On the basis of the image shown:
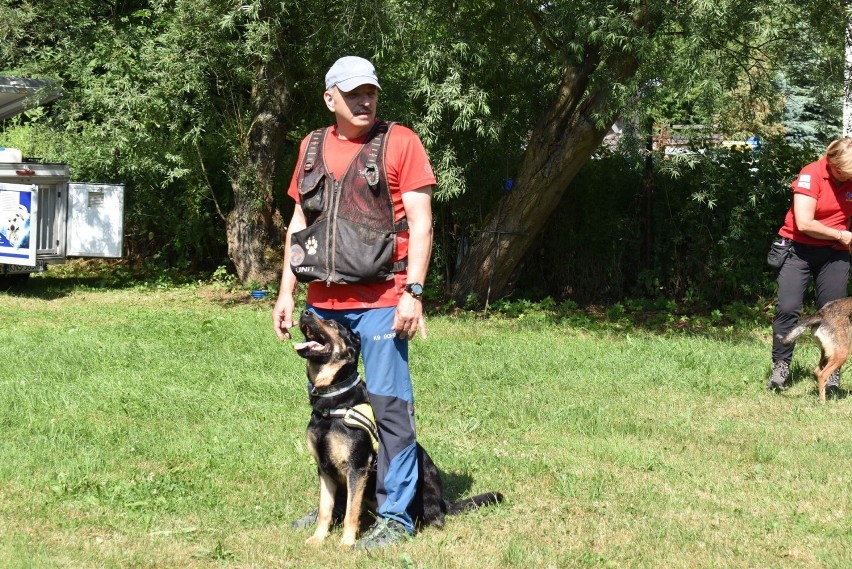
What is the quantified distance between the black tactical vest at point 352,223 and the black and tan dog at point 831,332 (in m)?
4.47

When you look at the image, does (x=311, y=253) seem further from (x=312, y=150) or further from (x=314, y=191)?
(x=312, y=150)

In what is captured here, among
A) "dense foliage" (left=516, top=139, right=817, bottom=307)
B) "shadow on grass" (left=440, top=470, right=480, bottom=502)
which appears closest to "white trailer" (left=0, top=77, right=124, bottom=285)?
"dense foliage" (left=516, top=139, right=817, bottom=307)

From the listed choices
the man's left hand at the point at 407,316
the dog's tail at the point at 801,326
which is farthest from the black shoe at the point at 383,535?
the dog's tail at the point at 801,326

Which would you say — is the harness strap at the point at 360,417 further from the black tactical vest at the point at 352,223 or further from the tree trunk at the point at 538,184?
the tree trunk at the point at 538,184

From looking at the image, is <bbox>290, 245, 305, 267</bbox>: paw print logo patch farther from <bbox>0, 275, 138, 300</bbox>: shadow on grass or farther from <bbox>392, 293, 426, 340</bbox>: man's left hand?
<bbox>0, 275, 138, 300</bbox>: shadow on grass

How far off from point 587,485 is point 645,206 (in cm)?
824

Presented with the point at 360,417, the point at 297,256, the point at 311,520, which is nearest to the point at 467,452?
the point at 311,520

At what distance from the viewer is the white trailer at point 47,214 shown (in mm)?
13719

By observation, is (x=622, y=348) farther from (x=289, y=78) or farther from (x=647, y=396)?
(x=289, y=78)

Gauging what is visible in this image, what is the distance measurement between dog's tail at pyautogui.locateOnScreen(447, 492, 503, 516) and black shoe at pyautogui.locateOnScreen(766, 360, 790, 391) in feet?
12.1

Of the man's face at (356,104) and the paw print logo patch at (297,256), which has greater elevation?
the man's face at (356,104)

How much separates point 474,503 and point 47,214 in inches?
429

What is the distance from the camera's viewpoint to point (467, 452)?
21.1 feet

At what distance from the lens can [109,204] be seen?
14758 millimetres
